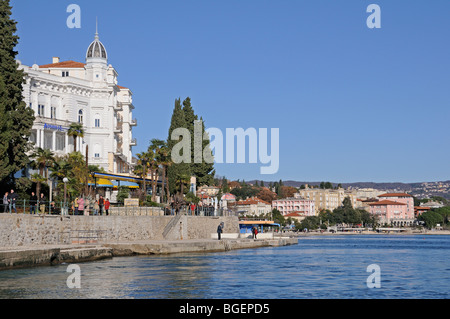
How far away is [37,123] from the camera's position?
226 feet

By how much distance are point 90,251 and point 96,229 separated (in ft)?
27.6

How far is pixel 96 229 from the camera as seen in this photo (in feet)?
137

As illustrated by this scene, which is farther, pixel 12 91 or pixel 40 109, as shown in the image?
pixel 40 109

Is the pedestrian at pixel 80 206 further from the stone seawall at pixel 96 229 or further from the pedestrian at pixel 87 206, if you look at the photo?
the pedestrian at pixel 87 206

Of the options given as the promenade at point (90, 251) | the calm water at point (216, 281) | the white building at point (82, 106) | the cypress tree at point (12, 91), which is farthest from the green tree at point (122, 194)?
the calm water at point (216, 281)

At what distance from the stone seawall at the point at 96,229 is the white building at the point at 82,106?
22.0 metres

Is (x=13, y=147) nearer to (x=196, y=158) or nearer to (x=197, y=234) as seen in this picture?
(x=197, y=234)

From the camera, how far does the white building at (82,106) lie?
71.1m

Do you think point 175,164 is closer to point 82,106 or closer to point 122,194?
point 122,194

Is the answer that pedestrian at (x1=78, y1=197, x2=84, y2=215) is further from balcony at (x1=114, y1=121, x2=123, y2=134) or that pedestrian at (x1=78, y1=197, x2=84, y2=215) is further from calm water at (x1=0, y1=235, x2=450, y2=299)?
balcony at (x1=114, y1=121, x2=123, y2=134)

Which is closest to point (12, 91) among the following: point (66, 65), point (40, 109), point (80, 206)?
point (80, 206)

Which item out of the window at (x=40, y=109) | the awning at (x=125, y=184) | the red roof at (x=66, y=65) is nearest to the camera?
the awning at (x=125, y=184)
